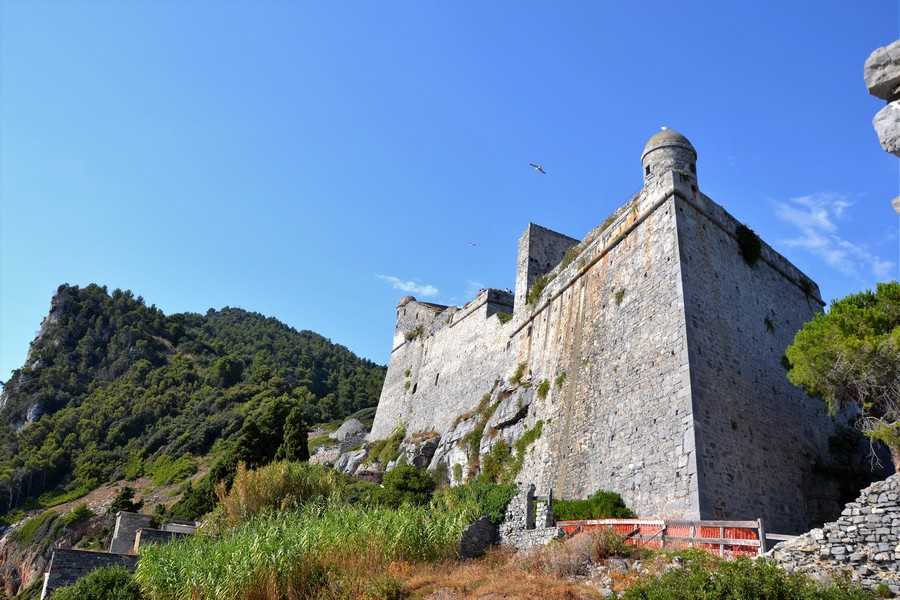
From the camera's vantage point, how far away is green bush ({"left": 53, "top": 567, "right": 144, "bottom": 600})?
38.9ft

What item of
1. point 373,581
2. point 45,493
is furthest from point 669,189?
point 45,493

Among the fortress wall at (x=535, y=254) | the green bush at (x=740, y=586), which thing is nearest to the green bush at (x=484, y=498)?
the green bush at (x=740, y=586)

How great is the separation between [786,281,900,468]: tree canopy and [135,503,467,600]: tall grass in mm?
9088

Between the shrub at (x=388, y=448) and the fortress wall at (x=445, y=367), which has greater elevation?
the fortress wall at (x=445, y=367)

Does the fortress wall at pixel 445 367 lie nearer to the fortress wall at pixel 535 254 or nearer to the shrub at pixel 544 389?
the fortress wall at pixel 535 254

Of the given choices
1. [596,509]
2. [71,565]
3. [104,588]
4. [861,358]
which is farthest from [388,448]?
[861,358]

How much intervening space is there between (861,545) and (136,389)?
6790cm

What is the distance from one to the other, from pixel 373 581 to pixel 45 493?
51.7 metres

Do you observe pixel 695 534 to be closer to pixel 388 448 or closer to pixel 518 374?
pixel 518 374

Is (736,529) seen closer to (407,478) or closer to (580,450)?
(580,450)

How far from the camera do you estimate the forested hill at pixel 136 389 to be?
52.8m

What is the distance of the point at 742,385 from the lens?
15875mm

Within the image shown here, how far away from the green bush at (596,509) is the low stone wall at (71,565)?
33.8ft

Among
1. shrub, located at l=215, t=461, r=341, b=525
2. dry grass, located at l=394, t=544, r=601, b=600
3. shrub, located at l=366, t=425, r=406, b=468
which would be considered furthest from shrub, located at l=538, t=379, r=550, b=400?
shrub, located at l=366, t=425, r=406, b=468
